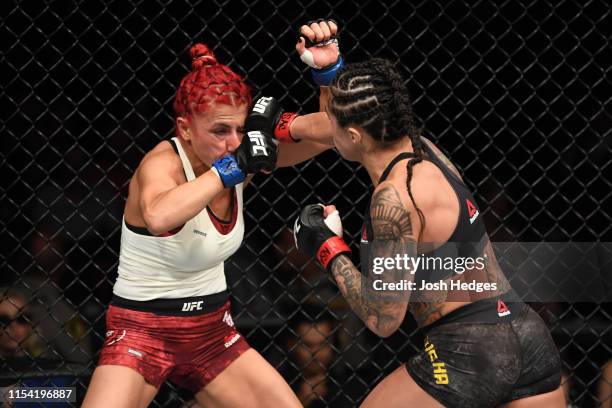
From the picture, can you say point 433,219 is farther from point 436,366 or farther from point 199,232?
point 199,232

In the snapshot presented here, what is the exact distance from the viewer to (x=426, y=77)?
428 cm

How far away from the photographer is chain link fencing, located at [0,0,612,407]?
3.71 metres

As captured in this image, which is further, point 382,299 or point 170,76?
point 170,76

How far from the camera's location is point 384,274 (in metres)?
2.29

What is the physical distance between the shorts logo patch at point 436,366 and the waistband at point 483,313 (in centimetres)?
6

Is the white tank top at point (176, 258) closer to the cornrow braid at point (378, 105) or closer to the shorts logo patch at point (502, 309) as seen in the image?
the cornrow braid at point (378, 105)

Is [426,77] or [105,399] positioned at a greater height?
[426,77]

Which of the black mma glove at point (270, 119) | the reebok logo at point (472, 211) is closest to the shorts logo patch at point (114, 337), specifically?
the black mma glove at point (270, 119)

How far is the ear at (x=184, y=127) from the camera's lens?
9.04ft

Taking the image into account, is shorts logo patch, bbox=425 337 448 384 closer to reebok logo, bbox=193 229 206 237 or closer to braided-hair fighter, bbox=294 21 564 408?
braided-hair fighter, bbox=294 21 564 408

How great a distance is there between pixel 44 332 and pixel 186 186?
1.58 meters

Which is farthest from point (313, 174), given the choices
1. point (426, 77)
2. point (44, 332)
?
point (44, 332)

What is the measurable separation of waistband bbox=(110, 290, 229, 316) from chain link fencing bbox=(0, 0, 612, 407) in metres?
0.81

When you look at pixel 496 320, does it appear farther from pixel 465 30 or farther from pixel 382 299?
pixel 465 30
